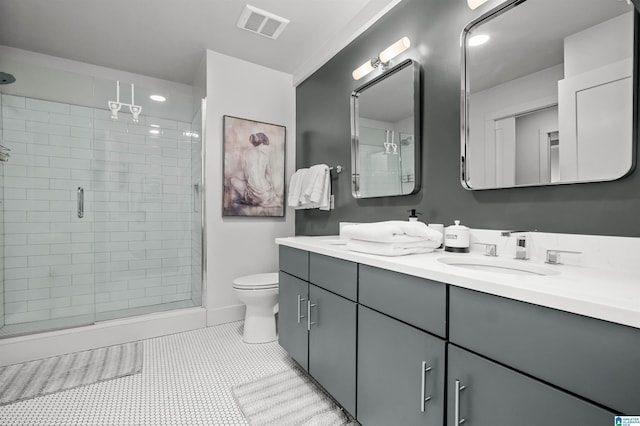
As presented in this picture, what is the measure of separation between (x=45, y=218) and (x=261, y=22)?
7.64ft

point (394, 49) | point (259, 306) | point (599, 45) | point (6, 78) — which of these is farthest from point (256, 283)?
point (6, 78)

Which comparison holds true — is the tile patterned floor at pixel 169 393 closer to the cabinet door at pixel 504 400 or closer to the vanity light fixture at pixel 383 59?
the cabinet door at pixel 504 400

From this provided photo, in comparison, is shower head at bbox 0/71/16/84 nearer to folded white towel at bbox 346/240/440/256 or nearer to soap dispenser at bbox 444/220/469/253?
folded white towel at bbox 346/240/440/256

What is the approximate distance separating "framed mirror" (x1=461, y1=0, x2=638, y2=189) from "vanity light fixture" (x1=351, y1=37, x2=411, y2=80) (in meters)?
0.37

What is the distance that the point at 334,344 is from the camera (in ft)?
4.68

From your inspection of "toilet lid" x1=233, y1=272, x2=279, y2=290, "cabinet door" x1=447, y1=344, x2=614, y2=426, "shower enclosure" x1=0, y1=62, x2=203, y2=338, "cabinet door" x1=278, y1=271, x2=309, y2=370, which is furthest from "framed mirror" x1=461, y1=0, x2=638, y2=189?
"shower enclosure" x1=0, y1=62, x2=203, y2=338

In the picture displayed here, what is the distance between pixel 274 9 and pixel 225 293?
2.35 metres

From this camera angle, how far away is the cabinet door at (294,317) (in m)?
1.70

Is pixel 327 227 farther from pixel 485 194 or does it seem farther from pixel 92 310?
pixel 92 310

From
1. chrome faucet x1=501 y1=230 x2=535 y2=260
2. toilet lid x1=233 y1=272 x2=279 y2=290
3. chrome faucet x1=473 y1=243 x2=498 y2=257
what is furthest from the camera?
toilet lid x1=233 y1=272 x2=279 y2=290

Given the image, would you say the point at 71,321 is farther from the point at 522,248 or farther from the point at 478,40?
the point at 478,40

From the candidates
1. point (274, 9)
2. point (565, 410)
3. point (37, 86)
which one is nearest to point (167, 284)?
point (37, 86)

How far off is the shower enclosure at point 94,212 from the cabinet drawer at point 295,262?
1.18 metres

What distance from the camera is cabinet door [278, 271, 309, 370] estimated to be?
1695 millimetres
